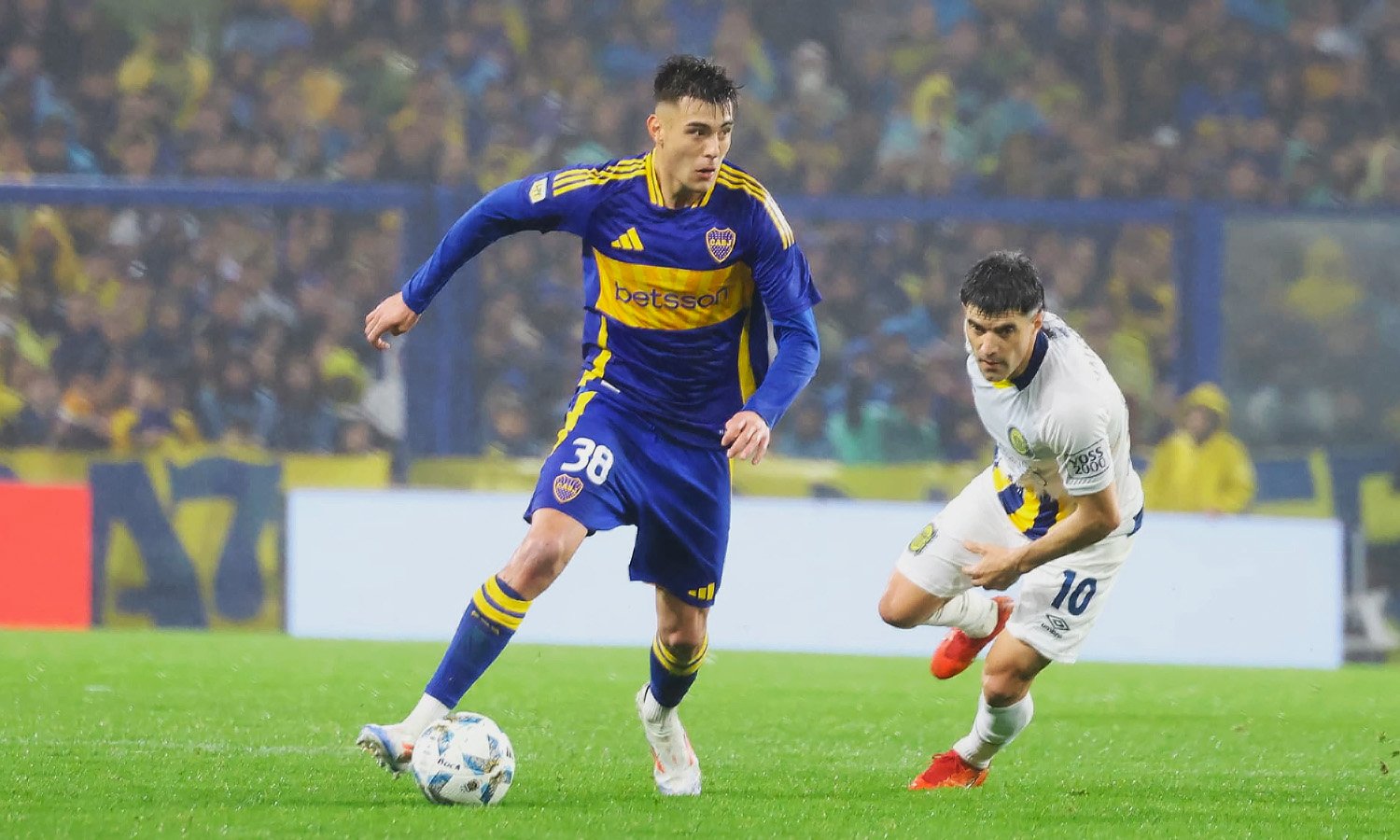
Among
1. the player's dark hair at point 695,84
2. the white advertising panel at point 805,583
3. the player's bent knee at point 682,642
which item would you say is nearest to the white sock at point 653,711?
the player's bent knee at point 682,642

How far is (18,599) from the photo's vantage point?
11844 mm

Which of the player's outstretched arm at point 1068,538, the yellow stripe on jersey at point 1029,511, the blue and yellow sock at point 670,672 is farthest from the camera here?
the yellow stripe on jersey at point 1029,511

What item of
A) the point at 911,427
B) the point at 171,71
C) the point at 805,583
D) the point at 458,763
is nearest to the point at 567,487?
the point at 458,763

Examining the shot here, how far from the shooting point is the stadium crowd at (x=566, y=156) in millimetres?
13539

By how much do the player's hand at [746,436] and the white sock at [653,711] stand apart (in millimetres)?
918

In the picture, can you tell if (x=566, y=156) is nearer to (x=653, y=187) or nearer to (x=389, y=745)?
(x=653, y=187)

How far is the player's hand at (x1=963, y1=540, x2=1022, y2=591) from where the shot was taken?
5395 mm

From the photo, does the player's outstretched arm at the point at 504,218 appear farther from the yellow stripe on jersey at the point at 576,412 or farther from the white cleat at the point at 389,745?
the white cleat at the point at 389,745

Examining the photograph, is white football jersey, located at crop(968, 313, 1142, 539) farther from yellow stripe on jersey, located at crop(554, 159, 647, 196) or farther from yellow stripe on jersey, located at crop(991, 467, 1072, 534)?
yellow stripe on jersey, located at crop(554, 159, 647, 196)

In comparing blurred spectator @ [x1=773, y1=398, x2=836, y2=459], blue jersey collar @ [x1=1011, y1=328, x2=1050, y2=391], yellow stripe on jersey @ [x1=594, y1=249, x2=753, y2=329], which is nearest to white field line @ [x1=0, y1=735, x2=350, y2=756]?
yellow stripe on jersey @ [x1=594, y1=249, x2=753, y2=329]

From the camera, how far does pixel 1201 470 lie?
12.9 meters

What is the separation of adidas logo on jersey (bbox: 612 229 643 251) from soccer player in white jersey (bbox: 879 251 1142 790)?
3.23 ft

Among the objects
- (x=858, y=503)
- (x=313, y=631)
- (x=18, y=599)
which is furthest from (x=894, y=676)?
(x=18, y=599)

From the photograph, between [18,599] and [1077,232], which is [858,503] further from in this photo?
[18,599]
